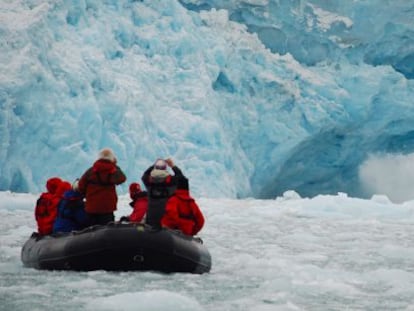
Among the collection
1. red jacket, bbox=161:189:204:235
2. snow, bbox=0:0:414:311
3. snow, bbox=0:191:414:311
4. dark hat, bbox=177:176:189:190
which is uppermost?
snow, bbox=0:0:414:311

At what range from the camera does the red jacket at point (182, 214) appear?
5.44 metres

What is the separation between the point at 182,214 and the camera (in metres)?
5.52

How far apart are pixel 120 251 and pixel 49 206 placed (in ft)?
3.18

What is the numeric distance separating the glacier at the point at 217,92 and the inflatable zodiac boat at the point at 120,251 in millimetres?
11027

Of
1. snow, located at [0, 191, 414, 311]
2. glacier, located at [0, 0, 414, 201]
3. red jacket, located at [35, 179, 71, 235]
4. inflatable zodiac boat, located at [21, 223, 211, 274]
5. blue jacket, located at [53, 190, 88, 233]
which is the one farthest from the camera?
glacier, located at [0, 0, 414, 201]

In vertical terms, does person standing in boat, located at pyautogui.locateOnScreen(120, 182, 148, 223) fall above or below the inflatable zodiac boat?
above

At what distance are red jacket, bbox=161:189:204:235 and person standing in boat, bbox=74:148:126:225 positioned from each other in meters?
0.45

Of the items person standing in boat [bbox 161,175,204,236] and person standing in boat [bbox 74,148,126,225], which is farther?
person standing in boat [bbox 161,175,204,236]

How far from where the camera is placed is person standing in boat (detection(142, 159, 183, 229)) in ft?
16.9

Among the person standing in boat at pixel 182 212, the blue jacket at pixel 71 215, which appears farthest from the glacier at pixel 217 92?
the person standing in boat at pixel 182 212

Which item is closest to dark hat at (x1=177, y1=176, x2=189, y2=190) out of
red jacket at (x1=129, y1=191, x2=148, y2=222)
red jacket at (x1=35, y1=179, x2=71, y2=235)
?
red jacket at (x1=129, y1=191, x2=148, y2=222)

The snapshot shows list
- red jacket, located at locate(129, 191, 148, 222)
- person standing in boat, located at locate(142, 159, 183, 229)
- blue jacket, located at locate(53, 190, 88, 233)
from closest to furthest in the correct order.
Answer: person standing in boat, located at locate(142, 159, 183, 229)
blue jacket, located at locate(53, 190, 88, 233)
red jacket, located at locate(129, 191, 148, 222)

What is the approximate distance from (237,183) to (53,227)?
54.5 ft

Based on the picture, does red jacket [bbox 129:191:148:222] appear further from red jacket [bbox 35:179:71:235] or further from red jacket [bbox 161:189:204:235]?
red jacket [bbox 35:179:71:235]
